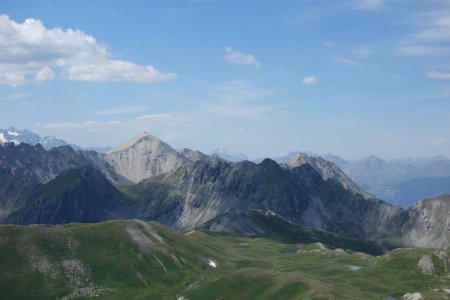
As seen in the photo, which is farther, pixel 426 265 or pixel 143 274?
pixel 426 265

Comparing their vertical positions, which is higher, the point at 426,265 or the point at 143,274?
the point at 143,274

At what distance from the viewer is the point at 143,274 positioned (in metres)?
164

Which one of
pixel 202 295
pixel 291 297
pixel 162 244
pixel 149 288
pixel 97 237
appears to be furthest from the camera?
pixel 162 244

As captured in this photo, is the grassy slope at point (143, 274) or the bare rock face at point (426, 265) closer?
the grassy slope at point (143, 274)

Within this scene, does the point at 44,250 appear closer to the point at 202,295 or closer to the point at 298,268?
the point at 202,295

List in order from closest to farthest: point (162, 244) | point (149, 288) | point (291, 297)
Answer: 1. point (291, 297)
2. point (149, 288)
3. point (162, 244)

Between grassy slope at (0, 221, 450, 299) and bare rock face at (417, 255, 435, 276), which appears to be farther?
bare rock face at (417, 255, 435, 276)

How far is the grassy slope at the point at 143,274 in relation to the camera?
14450cm

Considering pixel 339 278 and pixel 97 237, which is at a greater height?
pixel 97 237

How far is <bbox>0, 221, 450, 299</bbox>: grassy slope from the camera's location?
14450 centimetres

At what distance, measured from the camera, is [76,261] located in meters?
159

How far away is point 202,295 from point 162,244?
43666 mm

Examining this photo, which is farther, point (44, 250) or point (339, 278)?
point (339, 278)

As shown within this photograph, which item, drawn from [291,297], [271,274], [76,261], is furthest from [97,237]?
[291,297]
